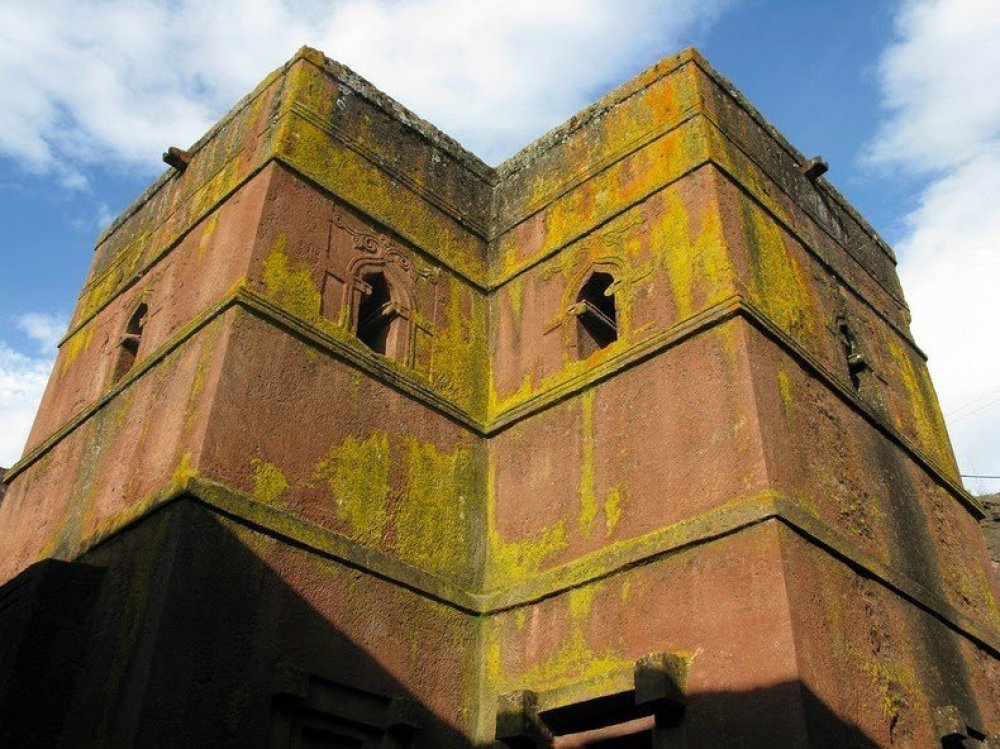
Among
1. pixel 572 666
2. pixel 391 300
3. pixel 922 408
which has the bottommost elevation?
pixel 572 666

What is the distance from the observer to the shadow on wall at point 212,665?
16.8 ft

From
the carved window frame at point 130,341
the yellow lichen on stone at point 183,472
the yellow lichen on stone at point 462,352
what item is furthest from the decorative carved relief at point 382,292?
the yellow lichen on stone at point 183,472

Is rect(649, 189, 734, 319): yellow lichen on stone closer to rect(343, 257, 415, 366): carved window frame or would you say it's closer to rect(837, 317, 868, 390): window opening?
rect(837, 317, 868, 390): window opening

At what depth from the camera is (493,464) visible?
7.84m

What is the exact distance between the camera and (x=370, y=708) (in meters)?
6.09

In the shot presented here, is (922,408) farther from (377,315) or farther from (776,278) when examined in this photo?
(377,315)

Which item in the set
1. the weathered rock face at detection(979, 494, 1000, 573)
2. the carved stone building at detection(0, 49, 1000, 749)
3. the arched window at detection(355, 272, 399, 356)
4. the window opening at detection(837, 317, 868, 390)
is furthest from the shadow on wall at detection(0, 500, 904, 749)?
the weathered rock face at detection(979, 494, 1000, 573)

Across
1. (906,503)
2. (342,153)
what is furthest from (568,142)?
(906,503)

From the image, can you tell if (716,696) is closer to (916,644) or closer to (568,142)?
(916,644)

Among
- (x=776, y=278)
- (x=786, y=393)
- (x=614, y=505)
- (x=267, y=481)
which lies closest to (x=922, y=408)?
(x=776, y=278)

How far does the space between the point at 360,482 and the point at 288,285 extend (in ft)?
4.92

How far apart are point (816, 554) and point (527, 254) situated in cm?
398

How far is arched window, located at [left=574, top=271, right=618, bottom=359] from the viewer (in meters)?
7.91

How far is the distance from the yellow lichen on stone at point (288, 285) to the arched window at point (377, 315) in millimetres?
695
